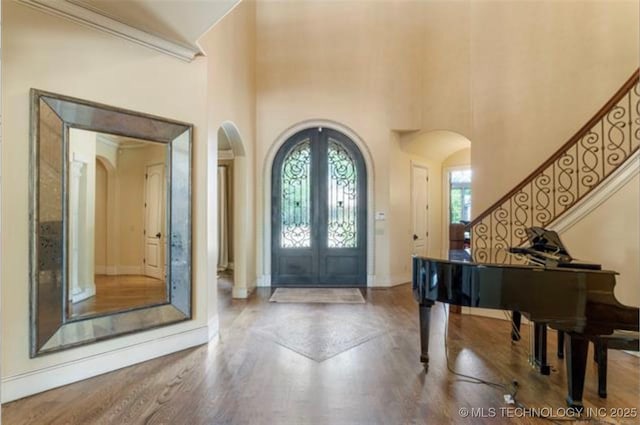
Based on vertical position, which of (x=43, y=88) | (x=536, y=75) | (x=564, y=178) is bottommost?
(x=564, y=178)

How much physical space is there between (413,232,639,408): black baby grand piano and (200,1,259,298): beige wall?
8.57ft

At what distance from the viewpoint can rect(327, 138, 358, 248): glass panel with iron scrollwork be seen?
21.7ft

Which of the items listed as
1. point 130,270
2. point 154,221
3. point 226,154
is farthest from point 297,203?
point 130,270

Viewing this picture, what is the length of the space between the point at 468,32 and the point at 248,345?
20.4ft

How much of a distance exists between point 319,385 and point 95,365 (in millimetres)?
1819

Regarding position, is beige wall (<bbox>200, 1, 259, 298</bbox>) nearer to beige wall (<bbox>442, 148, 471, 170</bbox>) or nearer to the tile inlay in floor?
the tile inlay in floor

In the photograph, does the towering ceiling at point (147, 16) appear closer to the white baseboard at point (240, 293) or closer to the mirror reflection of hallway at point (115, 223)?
the mirror reflection of hallway at point (115, 223)

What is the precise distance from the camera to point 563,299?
2.34 metres

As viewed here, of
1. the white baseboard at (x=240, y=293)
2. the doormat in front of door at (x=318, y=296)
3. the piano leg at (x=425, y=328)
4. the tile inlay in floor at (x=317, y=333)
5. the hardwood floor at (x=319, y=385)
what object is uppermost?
the piano leg at (x=425, y=328)

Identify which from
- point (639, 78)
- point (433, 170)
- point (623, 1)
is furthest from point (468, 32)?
point (639, 78)

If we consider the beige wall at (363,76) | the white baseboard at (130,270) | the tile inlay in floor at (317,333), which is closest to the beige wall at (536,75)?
the beige wall at (363,76)

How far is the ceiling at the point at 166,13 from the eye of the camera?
8.64 feet

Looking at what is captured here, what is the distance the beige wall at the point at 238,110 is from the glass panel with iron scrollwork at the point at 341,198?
1.40 m

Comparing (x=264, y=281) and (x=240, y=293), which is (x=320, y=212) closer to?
(x=264, y=281)
